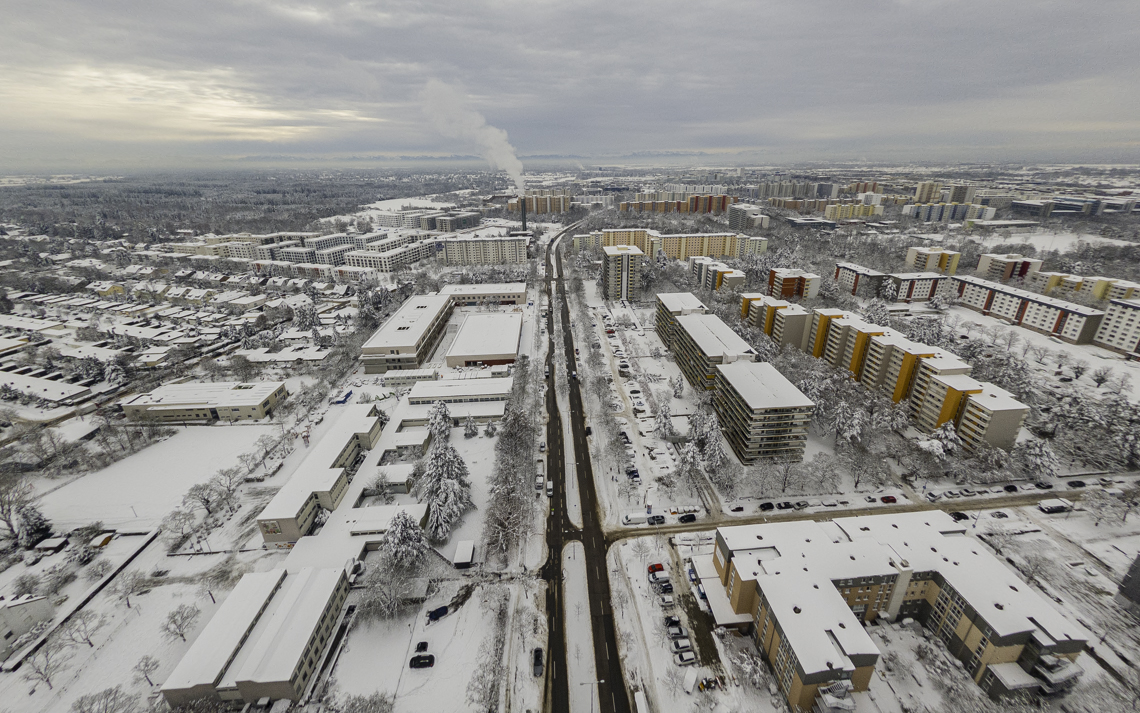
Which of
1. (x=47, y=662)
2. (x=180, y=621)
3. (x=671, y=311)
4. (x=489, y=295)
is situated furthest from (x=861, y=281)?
(x=47, y=662)

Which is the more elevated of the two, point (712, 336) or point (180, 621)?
point (712, 336)

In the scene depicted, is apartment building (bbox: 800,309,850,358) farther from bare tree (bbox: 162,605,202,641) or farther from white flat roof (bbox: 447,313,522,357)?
bare tree (bbox: 162,605,202,641)

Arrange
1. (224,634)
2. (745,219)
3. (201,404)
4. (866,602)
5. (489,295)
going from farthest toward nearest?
1. (745,219)
2. (489,295)
3. (201,404)
4. (866,602)
5. (224,634)

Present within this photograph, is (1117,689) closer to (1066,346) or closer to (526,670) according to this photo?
(526,670)

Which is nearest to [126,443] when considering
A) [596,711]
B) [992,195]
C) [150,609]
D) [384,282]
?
[150,609]

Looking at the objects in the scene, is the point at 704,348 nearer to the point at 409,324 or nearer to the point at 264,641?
the point at 409,324

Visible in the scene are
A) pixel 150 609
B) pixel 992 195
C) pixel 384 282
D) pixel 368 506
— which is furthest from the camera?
pixel 992 195

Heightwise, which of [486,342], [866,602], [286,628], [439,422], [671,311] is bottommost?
[866,602]
